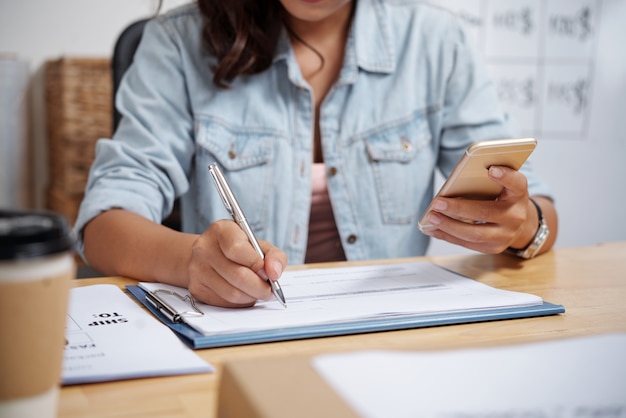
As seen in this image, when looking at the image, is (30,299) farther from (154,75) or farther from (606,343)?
(154,75)

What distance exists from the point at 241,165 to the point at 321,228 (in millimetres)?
163

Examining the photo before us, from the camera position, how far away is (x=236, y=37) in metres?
1.05

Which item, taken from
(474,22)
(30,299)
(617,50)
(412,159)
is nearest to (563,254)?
(412,159)

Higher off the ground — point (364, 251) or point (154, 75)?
point (154, 75)

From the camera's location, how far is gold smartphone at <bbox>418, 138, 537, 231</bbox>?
68cm

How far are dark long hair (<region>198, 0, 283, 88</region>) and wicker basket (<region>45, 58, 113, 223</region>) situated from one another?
64 centimetres

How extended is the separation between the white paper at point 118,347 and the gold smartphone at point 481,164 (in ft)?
1.06

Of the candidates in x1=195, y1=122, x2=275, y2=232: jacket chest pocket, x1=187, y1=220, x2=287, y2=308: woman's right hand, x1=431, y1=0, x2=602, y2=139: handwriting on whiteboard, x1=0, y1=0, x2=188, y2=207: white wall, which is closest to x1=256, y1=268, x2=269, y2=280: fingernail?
x1=187, y1=220, x2=287, y2=308: woman's right hand

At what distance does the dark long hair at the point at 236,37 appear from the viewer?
1.04m

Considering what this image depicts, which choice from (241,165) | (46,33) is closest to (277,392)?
(241,165)

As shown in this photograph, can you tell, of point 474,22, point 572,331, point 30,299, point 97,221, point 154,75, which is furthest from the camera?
point 474,22

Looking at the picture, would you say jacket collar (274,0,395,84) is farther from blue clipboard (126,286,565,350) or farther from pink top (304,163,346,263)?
blue clipboard (126,286,565,350)

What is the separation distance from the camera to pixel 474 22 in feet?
7.36

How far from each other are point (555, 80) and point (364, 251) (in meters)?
1.52
